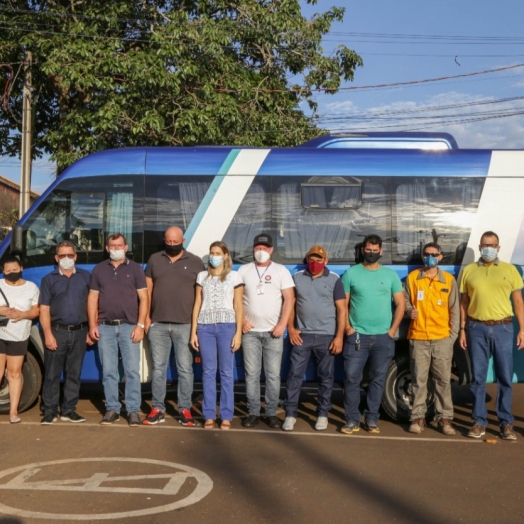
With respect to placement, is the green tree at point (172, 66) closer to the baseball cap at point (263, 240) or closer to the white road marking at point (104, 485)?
the baseball cap at point (263, 240)

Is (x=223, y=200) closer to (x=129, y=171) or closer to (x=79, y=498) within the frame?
(x=129, y=171)

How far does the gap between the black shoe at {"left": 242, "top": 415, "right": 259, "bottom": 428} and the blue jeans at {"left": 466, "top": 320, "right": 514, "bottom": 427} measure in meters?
2.29

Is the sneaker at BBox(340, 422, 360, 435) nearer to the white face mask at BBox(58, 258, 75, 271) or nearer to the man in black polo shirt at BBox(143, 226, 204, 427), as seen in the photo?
the man in black polo shirt at BBox(143, 226, 204, 427)

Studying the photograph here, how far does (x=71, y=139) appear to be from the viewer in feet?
58.9

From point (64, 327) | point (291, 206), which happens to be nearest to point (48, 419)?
point (64, 327)

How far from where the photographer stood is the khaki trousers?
8852mm

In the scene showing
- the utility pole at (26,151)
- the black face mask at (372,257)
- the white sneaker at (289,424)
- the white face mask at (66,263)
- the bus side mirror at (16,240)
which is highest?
the utility pole at (26,151)

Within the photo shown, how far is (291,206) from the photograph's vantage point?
9453 millimetres

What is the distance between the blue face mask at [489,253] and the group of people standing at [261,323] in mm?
10

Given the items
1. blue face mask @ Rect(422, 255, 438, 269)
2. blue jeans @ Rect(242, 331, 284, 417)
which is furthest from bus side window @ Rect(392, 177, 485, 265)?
blue jeans @ Rect(242, 331, 284, 417)

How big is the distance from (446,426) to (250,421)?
6.75 ft

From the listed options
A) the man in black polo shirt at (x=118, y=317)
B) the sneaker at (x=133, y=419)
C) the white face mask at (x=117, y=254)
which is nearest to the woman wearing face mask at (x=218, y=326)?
the man in black polo shirt at (x=118, y=317)

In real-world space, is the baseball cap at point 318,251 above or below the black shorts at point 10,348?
above

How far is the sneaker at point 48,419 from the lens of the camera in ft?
29.6
